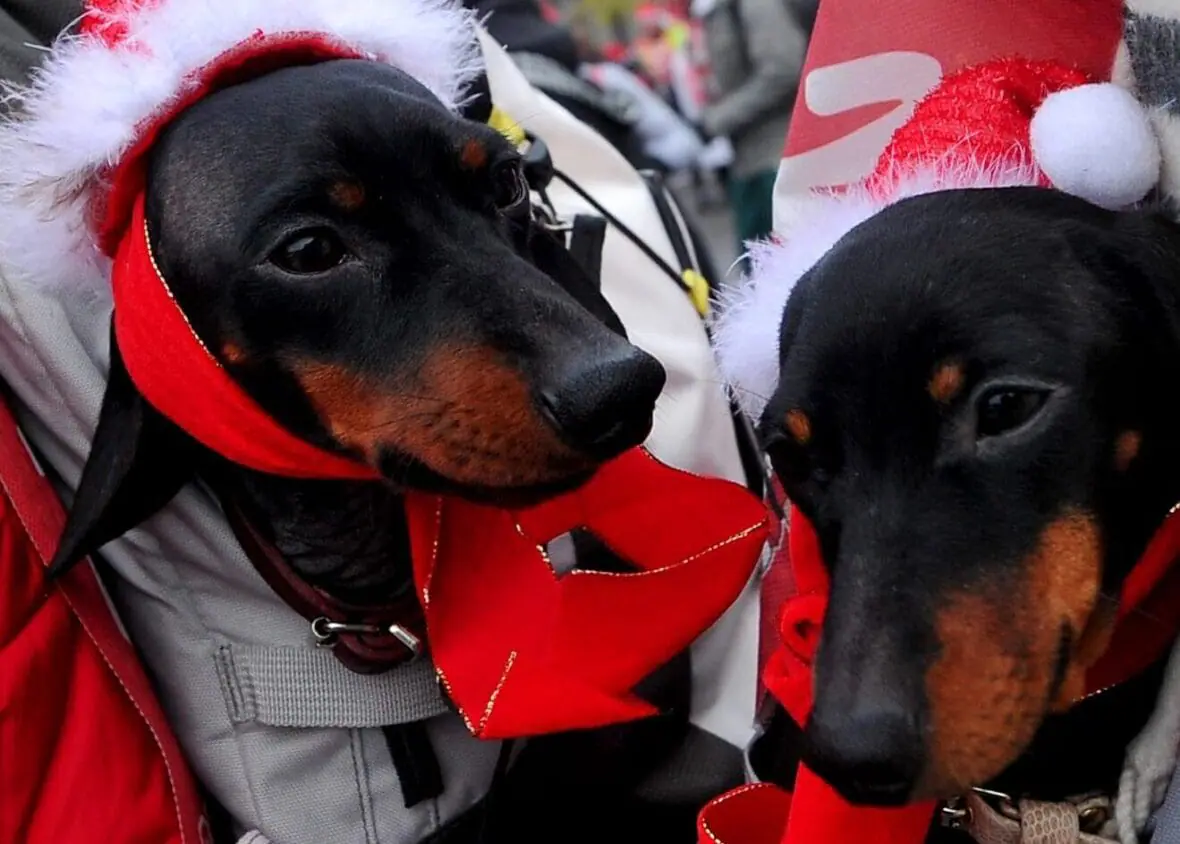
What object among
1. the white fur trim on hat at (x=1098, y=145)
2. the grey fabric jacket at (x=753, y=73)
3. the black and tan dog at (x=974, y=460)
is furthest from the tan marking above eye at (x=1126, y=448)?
the grey fabric jacket at (x=753, y=73)

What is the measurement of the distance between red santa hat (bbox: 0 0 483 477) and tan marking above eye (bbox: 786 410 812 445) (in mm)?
439

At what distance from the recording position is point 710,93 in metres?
4.33

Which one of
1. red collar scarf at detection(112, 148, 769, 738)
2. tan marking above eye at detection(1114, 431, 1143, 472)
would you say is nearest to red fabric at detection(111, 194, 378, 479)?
red collar scarf at detection(112, 148, 769, 738)

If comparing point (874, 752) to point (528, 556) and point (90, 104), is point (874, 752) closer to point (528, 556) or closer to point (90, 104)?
point (528, 556)

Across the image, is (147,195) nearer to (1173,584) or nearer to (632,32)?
(1173,584)

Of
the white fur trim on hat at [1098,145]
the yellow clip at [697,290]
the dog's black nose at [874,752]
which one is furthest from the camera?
the yellow clip at [697,290]

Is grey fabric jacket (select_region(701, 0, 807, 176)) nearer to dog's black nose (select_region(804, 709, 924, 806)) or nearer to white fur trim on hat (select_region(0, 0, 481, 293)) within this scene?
white fur trim on hat (select_region(0, 0, 481, 293))

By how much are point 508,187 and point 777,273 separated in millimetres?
317

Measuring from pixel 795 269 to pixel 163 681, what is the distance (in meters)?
A: 0.85

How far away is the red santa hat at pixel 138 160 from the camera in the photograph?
1.37m

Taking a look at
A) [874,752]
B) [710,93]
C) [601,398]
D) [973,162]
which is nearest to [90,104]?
[601,398]

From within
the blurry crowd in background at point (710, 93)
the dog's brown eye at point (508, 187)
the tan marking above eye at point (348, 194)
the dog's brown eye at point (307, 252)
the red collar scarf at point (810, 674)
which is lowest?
the blurry crowd in background at point (710, 93)

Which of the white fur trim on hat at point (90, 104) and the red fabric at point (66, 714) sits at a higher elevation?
the white fur trim on hat at point (90, 104)

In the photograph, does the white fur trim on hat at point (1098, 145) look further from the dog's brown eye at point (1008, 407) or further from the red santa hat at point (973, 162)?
the dog's brown eye at point (1008, 407)
